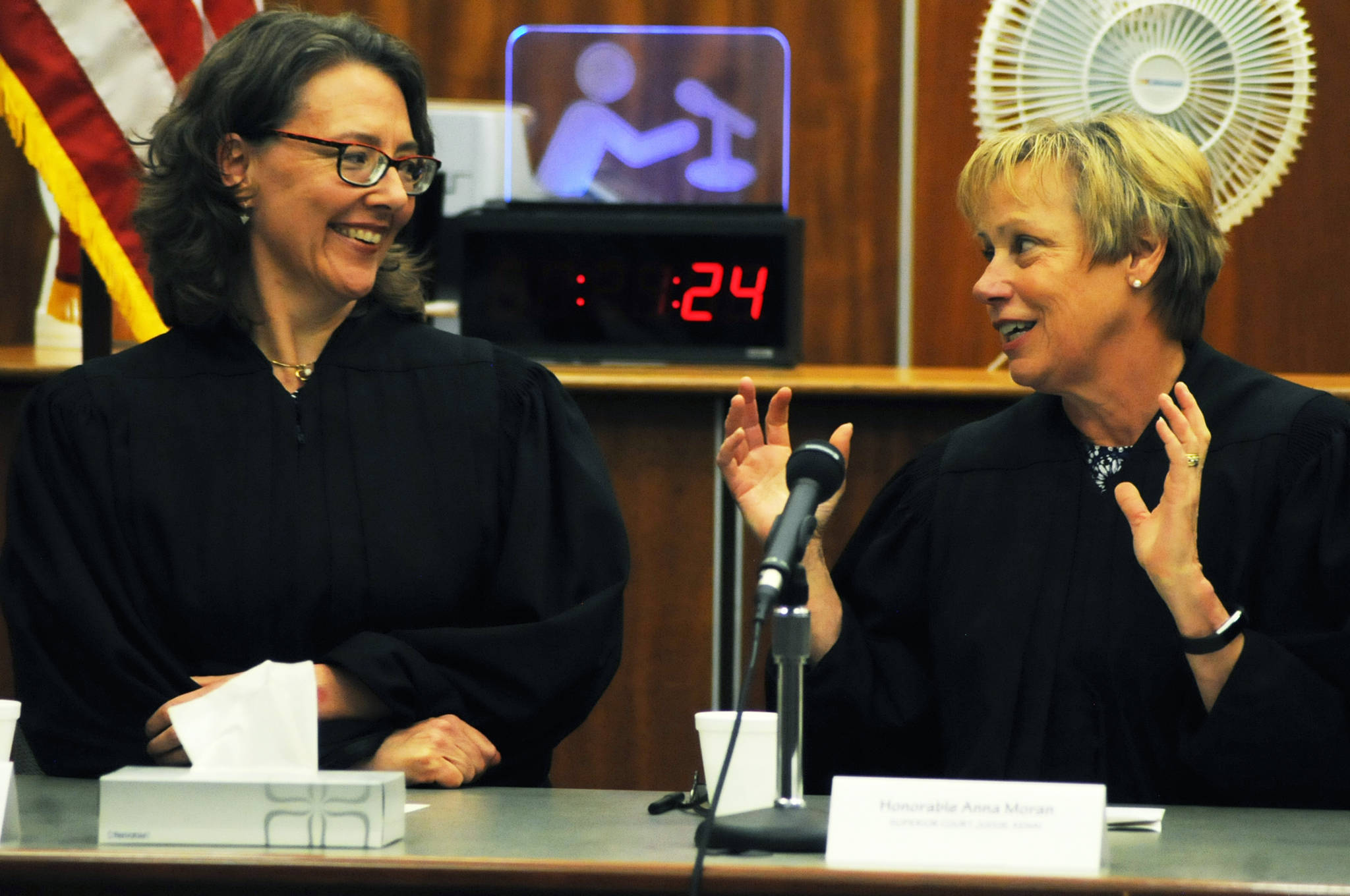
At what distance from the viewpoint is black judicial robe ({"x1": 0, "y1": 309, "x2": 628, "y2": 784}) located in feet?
6.93

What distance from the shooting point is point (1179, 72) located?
10.8ft

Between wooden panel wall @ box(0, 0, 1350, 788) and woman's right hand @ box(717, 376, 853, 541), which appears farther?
wooden panel wall @ box(0, 0, 1350, 788)

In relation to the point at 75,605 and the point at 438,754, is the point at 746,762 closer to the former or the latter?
the point at 438,754

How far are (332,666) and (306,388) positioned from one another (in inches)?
16.3

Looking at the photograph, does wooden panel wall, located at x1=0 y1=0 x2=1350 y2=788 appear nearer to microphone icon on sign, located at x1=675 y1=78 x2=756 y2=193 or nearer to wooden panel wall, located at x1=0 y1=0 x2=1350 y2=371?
wooden panel wall, located at x1=0 y1=0 x2=1350 y2=371

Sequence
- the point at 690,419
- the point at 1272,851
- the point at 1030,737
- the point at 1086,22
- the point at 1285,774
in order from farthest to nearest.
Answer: the point at 1086,22 → the point at 690,419 → the point at 1030,737 → the point at 1285,774 → the point at 1272,851

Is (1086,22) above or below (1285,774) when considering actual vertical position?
above

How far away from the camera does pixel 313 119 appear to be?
7.38 ft

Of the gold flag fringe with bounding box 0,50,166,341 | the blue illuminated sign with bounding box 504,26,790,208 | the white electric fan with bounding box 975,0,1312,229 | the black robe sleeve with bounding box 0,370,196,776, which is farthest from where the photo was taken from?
the blue illuminated sign with bounding box 504,26,790,208

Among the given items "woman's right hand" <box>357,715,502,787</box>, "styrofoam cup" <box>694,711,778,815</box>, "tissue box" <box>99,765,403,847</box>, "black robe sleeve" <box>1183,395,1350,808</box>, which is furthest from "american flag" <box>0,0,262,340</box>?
"black robe sleeve" <box>1183,395,1350,808</box>

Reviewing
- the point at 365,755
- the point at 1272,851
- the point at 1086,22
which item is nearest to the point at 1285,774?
the point at 1272,851

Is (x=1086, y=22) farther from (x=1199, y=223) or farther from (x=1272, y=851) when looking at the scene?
(x=1272, y=851)

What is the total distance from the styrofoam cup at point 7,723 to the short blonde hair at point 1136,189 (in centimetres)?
143

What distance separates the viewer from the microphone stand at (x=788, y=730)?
1.53 meters
